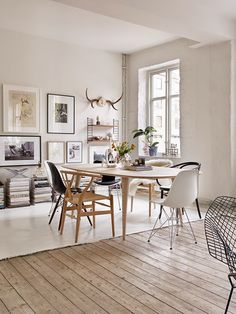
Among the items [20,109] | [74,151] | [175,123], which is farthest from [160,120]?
[20,109]

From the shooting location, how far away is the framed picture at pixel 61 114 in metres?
6.09

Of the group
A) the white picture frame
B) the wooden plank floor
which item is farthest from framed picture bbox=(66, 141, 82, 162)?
the wooden plank floor

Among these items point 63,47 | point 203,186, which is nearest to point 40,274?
point 203,186

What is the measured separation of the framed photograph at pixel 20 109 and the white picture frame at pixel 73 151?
28.2 inches

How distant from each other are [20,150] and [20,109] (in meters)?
0.72

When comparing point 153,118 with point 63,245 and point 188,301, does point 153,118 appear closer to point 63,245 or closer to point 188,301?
point 63,245

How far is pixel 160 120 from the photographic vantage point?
6.83 metres

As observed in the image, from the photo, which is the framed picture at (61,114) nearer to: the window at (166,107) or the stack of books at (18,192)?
the stack of books at (18,192)

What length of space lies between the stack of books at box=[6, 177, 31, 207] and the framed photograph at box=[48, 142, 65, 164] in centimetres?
76

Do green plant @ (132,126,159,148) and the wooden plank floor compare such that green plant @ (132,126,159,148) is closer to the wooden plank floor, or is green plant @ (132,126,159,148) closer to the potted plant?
the potted plant

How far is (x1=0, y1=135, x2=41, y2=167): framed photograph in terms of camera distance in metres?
5.59

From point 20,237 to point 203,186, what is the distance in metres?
3.29

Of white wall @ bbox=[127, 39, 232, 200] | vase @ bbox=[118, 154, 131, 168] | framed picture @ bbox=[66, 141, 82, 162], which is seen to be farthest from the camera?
framed picture @ bbox=[66, 141, 82, 162]

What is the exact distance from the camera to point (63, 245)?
11.3 feet
